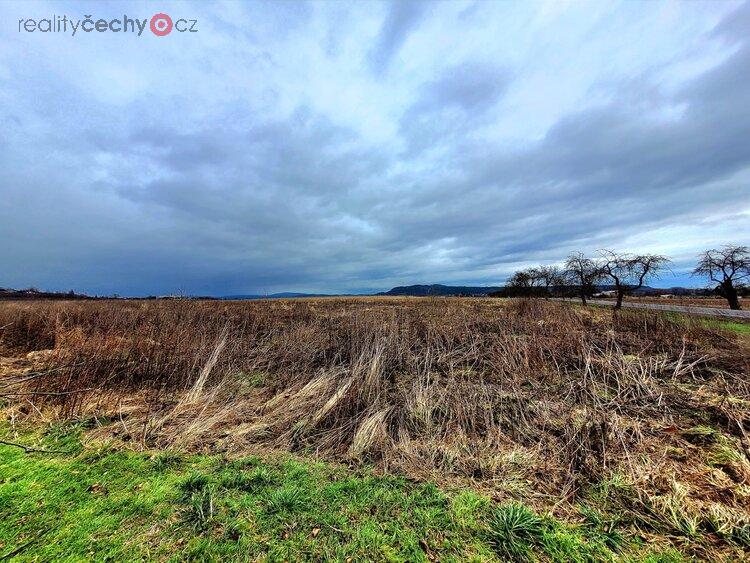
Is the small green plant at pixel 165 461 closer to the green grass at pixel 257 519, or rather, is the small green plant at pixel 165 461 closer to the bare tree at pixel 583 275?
the green grass at pixel 257 519

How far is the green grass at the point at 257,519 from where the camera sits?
2.86 meters

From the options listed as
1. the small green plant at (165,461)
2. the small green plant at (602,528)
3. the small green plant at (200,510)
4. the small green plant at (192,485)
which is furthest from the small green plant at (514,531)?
the small green plant at (165,461)

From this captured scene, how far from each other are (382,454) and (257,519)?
6.74 ft

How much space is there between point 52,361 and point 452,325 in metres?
11.8

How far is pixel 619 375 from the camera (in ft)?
23.3

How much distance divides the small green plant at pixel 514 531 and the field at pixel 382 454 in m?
0.02

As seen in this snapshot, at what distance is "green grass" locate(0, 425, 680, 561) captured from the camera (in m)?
2.86

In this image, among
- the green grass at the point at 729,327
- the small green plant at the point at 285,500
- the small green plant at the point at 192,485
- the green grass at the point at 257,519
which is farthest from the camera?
the green grass at the point at 729,327

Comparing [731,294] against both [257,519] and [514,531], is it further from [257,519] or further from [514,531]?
[257,519]

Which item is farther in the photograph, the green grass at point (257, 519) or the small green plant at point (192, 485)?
the small green plant at point (192, 485)

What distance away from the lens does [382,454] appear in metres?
4.80

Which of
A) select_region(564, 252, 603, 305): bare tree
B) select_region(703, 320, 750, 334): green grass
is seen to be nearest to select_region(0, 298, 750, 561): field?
select_region(703, 320, 750, 334): green grass

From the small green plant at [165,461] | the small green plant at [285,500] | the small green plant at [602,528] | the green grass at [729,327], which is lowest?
the small green plant at [602,528]

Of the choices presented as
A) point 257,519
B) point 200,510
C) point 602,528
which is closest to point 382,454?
point 257,519
